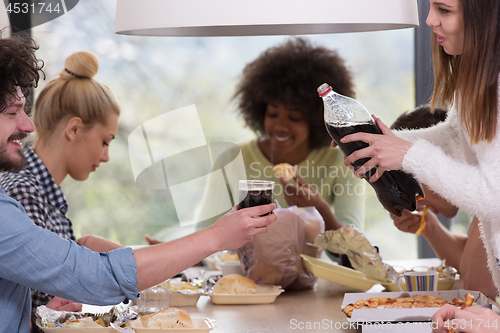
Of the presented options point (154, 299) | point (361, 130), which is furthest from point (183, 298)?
point (361, 130)

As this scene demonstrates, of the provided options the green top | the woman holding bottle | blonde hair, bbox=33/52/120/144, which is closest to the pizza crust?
the woman holding bottle

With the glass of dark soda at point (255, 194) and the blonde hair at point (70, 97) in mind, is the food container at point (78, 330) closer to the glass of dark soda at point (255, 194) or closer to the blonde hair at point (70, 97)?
the glass of dark soda at point (255, 194)

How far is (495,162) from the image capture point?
93 cm

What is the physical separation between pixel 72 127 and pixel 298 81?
1.27 meters

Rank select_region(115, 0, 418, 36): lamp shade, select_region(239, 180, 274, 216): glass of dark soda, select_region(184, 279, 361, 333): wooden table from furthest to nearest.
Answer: select_region(184, 279, 361, 333): wooden table
select_region(239, 180, 274, 216): glass of dark soda
select_region(115, 0, 418, 36): lamp shade

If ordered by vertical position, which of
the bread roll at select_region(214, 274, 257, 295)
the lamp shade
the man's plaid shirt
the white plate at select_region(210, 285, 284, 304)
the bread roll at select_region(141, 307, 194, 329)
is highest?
the lamp shade

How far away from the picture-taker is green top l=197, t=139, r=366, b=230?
2.35m

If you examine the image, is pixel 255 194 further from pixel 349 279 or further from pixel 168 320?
pixel 349 279

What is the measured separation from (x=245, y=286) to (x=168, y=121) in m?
1.62

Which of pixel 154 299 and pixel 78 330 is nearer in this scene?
pixel 78 330

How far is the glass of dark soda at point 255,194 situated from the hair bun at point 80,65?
35.1 inches

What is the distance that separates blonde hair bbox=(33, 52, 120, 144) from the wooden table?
0.74 meters

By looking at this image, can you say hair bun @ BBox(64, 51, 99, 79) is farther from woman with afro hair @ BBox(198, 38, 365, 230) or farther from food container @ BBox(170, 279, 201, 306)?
woman with afro hair @ BBox(198, 38, 365, 230)

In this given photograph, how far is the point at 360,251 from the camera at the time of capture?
128 cm
